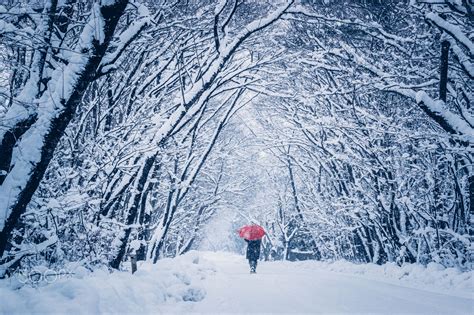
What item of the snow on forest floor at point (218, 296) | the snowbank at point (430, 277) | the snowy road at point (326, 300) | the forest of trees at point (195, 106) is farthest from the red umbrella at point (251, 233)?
the snowy road at point (326, 300)

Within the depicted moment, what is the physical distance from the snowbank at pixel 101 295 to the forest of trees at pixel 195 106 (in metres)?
0.76

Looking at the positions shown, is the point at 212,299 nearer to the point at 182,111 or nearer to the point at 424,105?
the point at 182,111

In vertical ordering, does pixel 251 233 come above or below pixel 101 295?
above

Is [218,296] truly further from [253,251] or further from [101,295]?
[253,251]

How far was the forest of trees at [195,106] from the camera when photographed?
3.99 m

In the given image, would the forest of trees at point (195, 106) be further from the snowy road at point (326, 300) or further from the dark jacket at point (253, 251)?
the dark jacket at point (253, 251)

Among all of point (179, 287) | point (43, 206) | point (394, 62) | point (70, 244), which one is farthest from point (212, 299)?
point (394, 62)

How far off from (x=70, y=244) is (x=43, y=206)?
143 centimetres

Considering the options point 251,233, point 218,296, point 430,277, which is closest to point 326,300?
point 218,296

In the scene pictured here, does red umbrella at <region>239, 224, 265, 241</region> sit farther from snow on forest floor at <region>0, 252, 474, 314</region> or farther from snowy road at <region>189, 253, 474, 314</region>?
snowy road at <region>189, 253, 474, 314</region>

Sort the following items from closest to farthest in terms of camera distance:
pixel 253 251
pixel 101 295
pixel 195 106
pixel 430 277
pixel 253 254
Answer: pixel 101 295, pixel 195 106, pixel 430 277, pixel 253 254, pixel 253 251

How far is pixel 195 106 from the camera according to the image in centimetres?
748

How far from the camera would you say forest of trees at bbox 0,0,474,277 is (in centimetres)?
399

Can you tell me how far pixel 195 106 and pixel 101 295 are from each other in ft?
14.6
